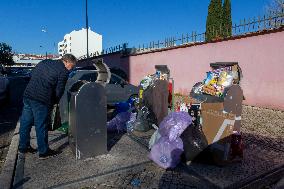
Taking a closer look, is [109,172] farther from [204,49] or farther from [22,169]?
[204,49]

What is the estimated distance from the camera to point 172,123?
15.3 feet

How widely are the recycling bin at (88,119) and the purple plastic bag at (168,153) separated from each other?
103 centimetres

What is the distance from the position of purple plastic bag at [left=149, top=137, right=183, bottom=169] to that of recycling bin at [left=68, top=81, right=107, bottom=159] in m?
1.03

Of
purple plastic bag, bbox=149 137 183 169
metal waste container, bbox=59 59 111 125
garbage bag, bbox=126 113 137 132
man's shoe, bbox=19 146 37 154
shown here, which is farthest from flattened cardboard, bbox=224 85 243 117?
man's shoe, bbox=19 146 37 154

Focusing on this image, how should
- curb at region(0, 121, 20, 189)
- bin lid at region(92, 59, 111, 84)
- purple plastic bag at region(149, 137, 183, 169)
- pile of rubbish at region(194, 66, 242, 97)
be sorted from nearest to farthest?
curb at region(0, 121, 20, 189) → purple plastic bag at region(149, 137, 183, 169) → pile of rubbish at region(194, 66, 242, 97) → bin lid at region(92, 59, 111, 84)

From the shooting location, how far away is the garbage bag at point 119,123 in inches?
262

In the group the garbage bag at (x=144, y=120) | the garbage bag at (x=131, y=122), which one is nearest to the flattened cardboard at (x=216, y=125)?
the garbage bag at (x=144, y=120)

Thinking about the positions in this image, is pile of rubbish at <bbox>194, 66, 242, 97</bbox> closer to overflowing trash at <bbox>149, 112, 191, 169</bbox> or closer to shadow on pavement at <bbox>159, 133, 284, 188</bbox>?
overflowing trash at <bbox>149, 112, 191, 169</bbox>

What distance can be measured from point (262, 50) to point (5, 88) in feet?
29.1

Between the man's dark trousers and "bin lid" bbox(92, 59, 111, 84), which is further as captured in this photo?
"bin lid" bbox(92, 59, 111, 84)

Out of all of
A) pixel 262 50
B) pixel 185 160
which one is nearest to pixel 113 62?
pixel 262 50

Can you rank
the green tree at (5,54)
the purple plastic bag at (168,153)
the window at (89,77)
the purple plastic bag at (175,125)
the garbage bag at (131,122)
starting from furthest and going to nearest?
the green tree at (5,54) < the window at (89,77) < the garbage bag at (131,122) < the purple plastic bag at (175,125) < the purple plastic bag at (168,153)

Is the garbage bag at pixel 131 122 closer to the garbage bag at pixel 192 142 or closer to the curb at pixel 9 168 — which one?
the garbage bag at pixel 192 142

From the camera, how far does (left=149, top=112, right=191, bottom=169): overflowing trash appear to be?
4426 mm
